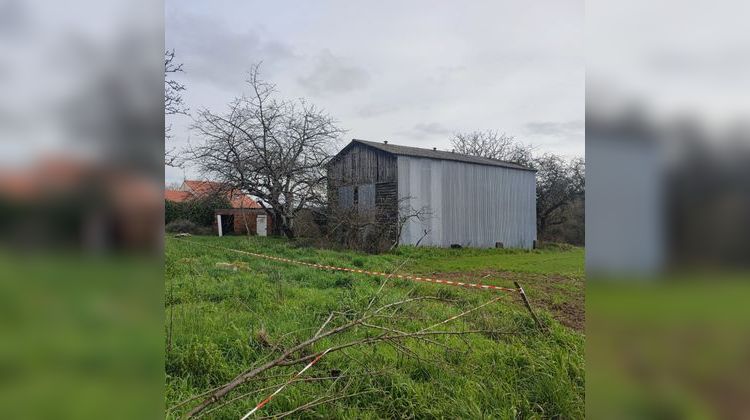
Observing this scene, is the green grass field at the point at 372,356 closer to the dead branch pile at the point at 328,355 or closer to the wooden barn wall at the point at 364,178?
the dead branch pile at the point at 328,355

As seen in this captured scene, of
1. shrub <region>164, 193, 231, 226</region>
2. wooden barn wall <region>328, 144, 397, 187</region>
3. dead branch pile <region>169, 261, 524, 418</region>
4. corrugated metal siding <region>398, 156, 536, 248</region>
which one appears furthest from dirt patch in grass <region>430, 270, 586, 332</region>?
shrub <region>164, 193, 231, 226</region>

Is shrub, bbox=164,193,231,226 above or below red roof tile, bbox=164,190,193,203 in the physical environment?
below

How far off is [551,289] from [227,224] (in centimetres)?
2193

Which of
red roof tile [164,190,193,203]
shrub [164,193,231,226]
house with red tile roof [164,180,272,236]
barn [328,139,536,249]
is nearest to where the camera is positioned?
barn [328,139,536,249]

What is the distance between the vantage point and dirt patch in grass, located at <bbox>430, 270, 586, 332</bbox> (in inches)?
270

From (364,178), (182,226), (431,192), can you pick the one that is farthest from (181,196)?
(431,192)

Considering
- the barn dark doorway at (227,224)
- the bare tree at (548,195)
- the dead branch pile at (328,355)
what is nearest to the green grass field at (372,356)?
the dead branch pile at (328,355)

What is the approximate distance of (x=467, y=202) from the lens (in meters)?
22.5

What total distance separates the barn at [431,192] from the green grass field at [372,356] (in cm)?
1187

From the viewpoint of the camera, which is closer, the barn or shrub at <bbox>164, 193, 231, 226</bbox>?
the barn

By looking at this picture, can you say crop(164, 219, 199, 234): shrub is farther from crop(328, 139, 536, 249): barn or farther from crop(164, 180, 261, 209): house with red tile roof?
crop(328, 139, 536, 249): barn
